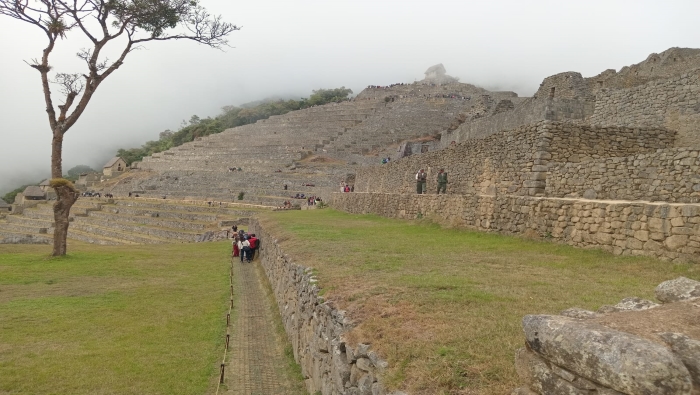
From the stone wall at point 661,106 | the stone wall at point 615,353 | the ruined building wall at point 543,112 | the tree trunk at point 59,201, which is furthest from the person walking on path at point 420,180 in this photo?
the stone wall at point 615,353

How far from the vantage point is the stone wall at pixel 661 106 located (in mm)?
10383

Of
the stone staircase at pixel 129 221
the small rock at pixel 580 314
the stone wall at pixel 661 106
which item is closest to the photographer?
the small rock at pixel 580 314

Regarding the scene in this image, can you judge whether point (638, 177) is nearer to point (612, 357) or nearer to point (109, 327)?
point (612, 357)

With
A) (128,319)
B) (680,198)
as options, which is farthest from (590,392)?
(128,319)

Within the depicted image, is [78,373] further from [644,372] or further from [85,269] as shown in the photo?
[85,269]

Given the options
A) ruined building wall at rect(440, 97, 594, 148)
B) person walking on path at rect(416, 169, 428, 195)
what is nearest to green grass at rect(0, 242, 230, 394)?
person walking on path at rect(416, 169, 428, 195)

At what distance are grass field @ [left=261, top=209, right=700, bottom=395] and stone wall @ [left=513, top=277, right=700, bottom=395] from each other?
415 millimetres

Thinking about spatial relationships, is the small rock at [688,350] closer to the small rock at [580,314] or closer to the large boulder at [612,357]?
the large boulder at [612,357]

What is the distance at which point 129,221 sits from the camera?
29625mm

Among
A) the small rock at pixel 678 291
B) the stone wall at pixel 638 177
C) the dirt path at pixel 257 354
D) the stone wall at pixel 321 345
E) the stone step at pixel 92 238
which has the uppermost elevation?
the stone wall at pixel 638 177

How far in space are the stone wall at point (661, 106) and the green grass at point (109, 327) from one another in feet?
34.0

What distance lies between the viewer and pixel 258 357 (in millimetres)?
7168

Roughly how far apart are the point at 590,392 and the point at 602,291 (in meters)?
3.05

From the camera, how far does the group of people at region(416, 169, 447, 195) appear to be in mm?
14498
